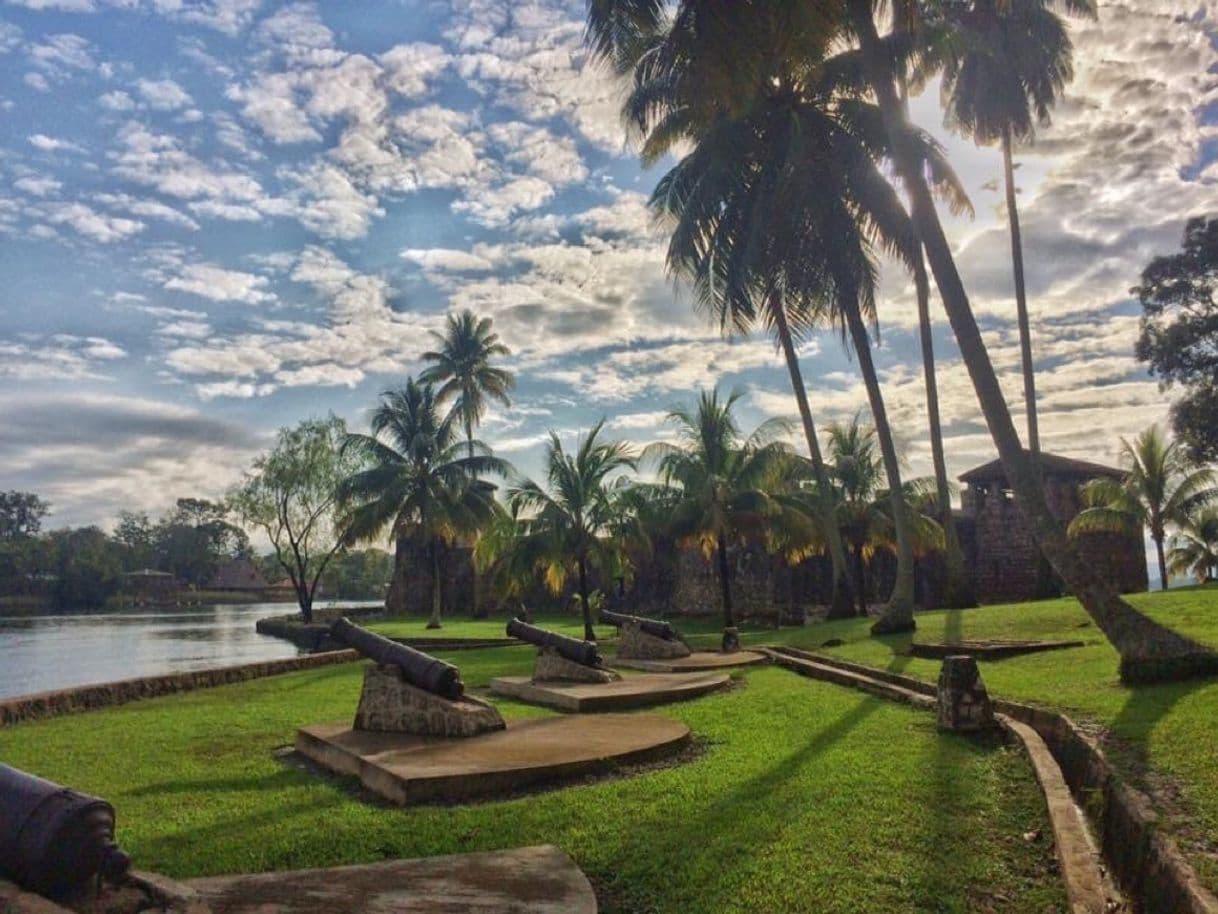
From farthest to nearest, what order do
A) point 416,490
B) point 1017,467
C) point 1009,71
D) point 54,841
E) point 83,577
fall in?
point 83,577, point 416,490, point 1009,71, point 1017,467, point 54,841

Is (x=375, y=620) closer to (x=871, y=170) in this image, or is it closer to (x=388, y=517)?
(x=388, y=517)

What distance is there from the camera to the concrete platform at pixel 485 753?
6016mm

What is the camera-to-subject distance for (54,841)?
3.12 meters

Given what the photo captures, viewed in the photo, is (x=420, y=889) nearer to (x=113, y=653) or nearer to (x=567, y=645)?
(x=567, y=645)

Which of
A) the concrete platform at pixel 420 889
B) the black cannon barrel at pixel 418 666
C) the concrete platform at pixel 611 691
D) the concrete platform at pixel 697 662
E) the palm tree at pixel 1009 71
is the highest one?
the palm tree at pixel 1009 71

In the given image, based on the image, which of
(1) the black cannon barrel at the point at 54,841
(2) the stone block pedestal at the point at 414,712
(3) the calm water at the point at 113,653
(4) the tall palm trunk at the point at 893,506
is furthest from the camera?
(3) the calm water at the point at 113,653

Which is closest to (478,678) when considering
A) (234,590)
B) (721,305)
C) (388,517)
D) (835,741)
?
(835,741)

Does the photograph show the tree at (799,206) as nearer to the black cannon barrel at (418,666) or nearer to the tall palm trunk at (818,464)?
the tall palm trunk at (818,464)

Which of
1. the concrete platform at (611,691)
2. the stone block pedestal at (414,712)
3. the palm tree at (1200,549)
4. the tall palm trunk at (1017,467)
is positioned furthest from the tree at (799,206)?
the palm tree at (1200,549)

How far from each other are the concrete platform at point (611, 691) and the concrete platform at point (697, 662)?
1.58m

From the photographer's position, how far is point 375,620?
38.9 m

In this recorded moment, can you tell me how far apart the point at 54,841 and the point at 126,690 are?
1076 cm

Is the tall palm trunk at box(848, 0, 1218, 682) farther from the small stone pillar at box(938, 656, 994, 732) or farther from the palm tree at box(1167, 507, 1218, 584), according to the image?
the palm tree at box(1167, 507, 1218, 584)

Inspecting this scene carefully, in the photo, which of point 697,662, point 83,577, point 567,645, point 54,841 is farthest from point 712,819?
point 83,577
